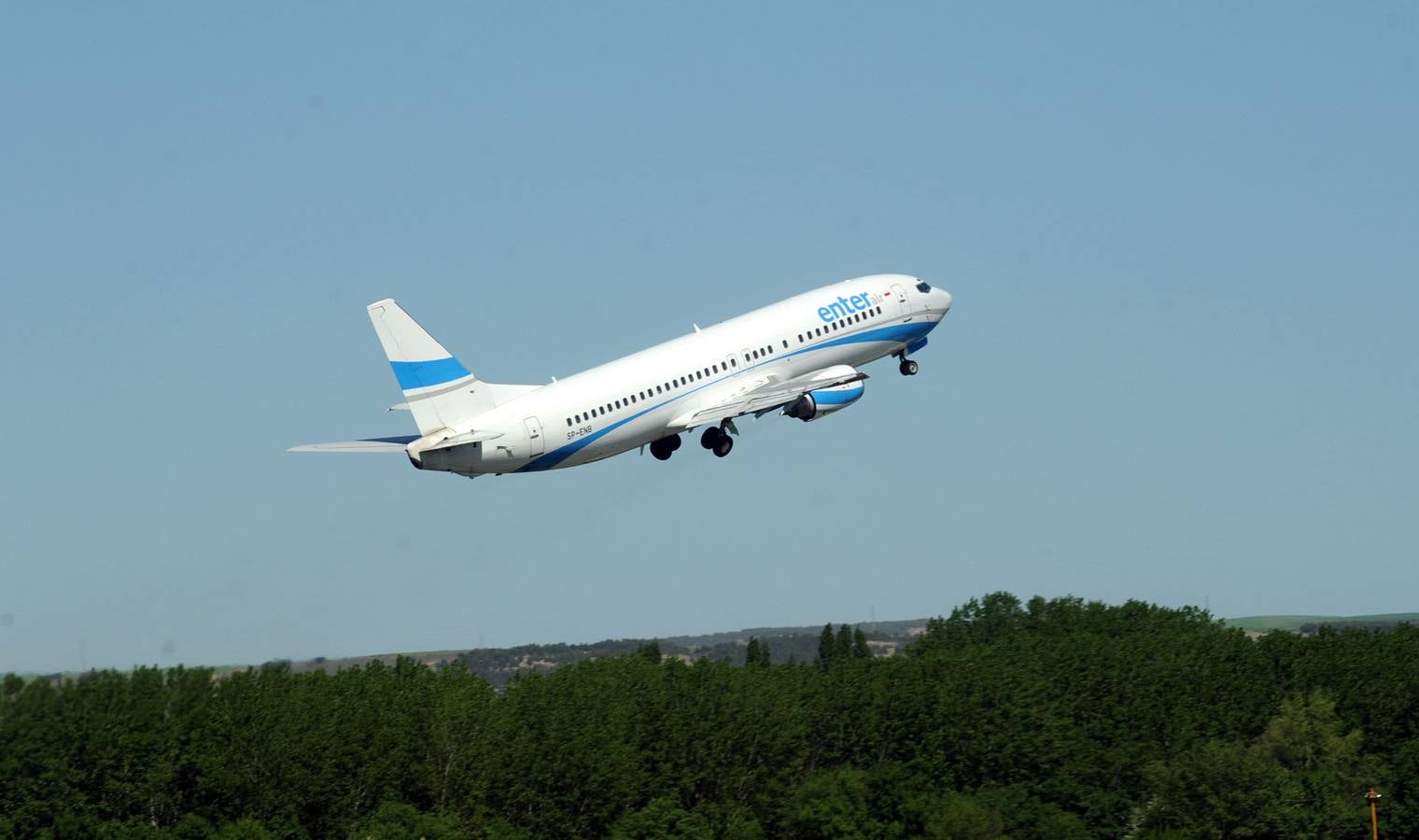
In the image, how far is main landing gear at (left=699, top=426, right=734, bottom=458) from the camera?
3597 inches

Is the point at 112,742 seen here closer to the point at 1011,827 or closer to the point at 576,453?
the point at 576,453

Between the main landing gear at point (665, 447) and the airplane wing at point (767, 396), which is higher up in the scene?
the airplane wing at point (767, 396)

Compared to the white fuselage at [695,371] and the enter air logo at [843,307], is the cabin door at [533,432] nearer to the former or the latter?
the white fuselage at [695,371]

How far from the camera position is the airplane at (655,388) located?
81938mm

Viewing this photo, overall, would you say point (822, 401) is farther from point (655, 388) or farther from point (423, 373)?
point (423, 373)

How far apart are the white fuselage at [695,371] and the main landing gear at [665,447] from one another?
3.82 m

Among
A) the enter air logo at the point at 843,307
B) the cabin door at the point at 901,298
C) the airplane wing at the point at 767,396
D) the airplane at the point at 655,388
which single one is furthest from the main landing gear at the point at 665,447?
the cabin door at the point at 901,298

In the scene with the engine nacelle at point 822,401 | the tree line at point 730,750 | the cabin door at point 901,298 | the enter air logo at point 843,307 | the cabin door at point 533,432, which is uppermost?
the cabin door at point 901,298

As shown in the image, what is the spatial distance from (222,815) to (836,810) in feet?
118

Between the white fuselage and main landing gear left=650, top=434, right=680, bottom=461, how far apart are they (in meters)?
3.82

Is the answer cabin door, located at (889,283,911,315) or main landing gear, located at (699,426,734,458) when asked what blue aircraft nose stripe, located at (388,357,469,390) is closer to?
main landing gear, located at (699,426,734,458)

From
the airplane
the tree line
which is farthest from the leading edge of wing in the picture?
the tree line

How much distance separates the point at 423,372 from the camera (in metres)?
82.2

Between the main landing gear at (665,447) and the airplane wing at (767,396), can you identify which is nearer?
the airplane wing at (767,396)
